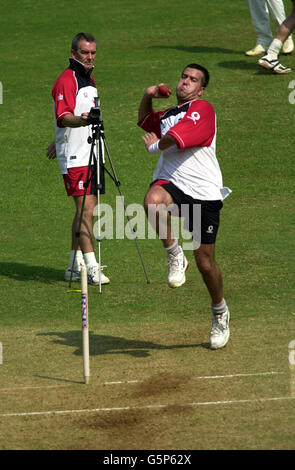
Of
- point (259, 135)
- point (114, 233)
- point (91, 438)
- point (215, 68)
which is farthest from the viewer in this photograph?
point (215, 68)

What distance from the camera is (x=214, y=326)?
8586 millimetres

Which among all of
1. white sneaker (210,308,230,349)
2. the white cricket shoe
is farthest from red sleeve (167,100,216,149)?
the white cricket shoe

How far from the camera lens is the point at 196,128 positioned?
8.23 metres

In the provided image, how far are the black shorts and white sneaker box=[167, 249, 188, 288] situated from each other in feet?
1.17

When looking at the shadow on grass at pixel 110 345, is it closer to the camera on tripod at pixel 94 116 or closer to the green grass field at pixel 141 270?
the green grass field at pixel 141 270

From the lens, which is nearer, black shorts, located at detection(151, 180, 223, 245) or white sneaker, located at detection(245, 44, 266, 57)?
black shorts, located at detection(151, 180, 223, 245)

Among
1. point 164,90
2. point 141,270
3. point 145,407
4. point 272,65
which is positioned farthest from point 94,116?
point 272,65

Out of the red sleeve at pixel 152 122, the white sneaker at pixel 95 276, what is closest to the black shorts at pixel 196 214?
the red sleeve at pixel 152 122

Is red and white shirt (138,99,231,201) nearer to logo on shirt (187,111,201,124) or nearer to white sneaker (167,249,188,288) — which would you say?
logo on shirt (187,111,201,124)

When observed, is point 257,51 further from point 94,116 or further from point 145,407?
point 145,407

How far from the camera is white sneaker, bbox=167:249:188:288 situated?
334 inches

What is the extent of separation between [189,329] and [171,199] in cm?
165
